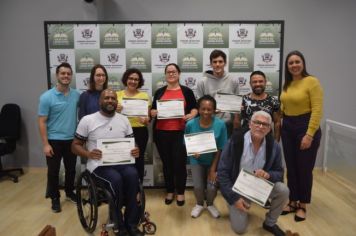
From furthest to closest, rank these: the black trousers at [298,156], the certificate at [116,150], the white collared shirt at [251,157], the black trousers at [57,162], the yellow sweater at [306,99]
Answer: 1. the black trousers at [57,162]
2. the black trousers at [298,156]
3. the yellow sweater at [306,99]
4. the white collared shirt at [251,157]
5. the certificate at [116,150]

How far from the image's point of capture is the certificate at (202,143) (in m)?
2.99

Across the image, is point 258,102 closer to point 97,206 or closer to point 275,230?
point 275,230

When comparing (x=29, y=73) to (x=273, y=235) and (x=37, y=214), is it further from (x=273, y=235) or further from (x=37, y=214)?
(x=273, y=235)

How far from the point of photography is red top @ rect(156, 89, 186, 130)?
3.35 m

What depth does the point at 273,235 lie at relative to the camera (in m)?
2.77

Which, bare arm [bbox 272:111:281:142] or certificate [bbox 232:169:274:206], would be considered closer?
certificate [bbox 232:169:274:206]

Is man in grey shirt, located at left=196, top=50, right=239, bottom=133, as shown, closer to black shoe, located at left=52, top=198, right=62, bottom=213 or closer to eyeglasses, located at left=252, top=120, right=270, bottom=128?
eyeglasses, located at left=252, top=120, right=270, bottom=128

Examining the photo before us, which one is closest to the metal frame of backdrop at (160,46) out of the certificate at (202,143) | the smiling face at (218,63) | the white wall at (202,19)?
the white wall at (202,19)

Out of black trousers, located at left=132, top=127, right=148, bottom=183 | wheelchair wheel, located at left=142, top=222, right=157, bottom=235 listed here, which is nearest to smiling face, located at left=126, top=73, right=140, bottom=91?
black trousers, located at left=132, top=127, right=148, bottom=183

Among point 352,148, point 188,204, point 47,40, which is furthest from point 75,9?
point 352,148

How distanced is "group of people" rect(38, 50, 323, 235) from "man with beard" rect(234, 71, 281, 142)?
0.01 metres

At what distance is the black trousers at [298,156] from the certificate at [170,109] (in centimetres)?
109

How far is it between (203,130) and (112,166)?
100 cm

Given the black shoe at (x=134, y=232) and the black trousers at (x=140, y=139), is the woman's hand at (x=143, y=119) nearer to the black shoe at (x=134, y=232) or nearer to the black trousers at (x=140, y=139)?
the black trousers at (x=140, y=139)
